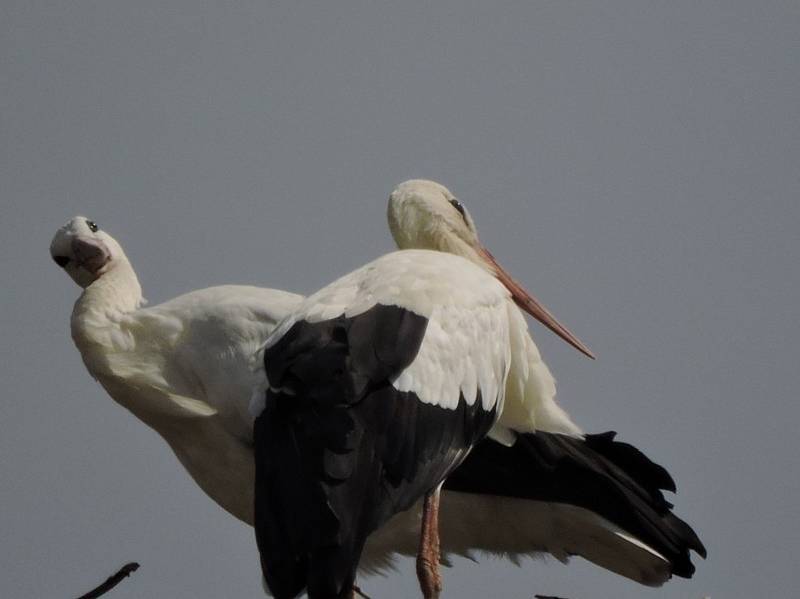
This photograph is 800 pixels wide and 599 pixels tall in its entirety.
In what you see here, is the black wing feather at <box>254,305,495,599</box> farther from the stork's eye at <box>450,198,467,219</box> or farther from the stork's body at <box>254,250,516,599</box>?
the stork's eye at <box>450,198,467,219</box>

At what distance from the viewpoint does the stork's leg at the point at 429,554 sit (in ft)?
25.9

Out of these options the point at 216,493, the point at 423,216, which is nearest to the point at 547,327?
the point at 423,216

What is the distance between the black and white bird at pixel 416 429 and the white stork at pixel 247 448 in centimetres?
1

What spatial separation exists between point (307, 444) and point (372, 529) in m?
0.36

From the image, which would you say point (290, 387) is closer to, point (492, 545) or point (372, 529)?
point (372, 529)

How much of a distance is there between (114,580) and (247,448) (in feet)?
5.87

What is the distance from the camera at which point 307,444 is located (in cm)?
685

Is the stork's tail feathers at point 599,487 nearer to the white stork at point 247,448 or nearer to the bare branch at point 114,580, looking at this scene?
the white stork at point 247,448

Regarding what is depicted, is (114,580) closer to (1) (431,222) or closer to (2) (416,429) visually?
(2) (416,429)

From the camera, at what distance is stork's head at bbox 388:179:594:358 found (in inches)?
373

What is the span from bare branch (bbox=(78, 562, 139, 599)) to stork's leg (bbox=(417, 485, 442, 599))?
1351 millimetres

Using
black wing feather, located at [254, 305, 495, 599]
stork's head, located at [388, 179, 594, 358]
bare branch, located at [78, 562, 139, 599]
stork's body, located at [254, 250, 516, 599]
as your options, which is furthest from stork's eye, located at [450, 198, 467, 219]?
bare branch, located at [78, 562, 139, 599]

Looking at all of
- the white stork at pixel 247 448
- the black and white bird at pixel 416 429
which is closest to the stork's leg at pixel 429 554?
the black and white bird at pixel 416 429

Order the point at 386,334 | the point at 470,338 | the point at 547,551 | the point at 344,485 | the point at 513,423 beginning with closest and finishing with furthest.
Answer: the point at 344,485, the point at 386,334, the point at 470,338, the point at 513,423, the point at 547,551
